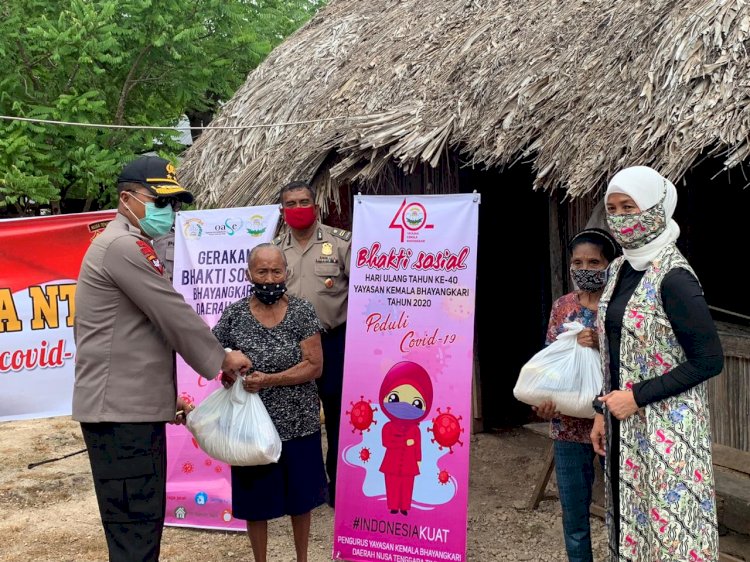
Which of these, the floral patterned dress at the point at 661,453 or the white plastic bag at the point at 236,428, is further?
the white plastic bag at the point at 236,428

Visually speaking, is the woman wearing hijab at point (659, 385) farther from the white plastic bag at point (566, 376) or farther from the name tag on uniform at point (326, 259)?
the name tag on uniform at point (326, 259)

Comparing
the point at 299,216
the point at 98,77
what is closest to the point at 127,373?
the point at 299,216

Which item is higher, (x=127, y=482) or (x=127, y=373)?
(x=127, y=373)

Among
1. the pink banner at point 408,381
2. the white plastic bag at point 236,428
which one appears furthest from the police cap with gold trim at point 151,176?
the pink banner at point 408,381

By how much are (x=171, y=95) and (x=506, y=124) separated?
23.0 ft

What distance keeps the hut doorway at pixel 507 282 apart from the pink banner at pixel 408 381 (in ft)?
8.16

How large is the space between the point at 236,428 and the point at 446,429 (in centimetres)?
109

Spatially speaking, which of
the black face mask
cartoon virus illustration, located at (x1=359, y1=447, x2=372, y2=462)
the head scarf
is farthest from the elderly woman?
the head scarf

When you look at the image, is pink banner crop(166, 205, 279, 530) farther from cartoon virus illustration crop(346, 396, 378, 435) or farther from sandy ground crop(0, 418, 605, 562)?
cartoon virus illustration crop(346, 396, 378, 435)

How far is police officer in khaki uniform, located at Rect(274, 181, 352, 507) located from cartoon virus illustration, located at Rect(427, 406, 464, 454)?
1.05 m

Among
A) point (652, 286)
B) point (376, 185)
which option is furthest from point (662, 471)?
point (376, 185)

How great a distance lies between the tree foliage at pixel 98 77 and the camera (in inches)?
355

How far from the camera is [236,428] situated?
3.87m

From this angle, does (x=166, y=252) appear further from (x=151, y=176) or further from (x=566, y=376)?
(x=566, y=376)
